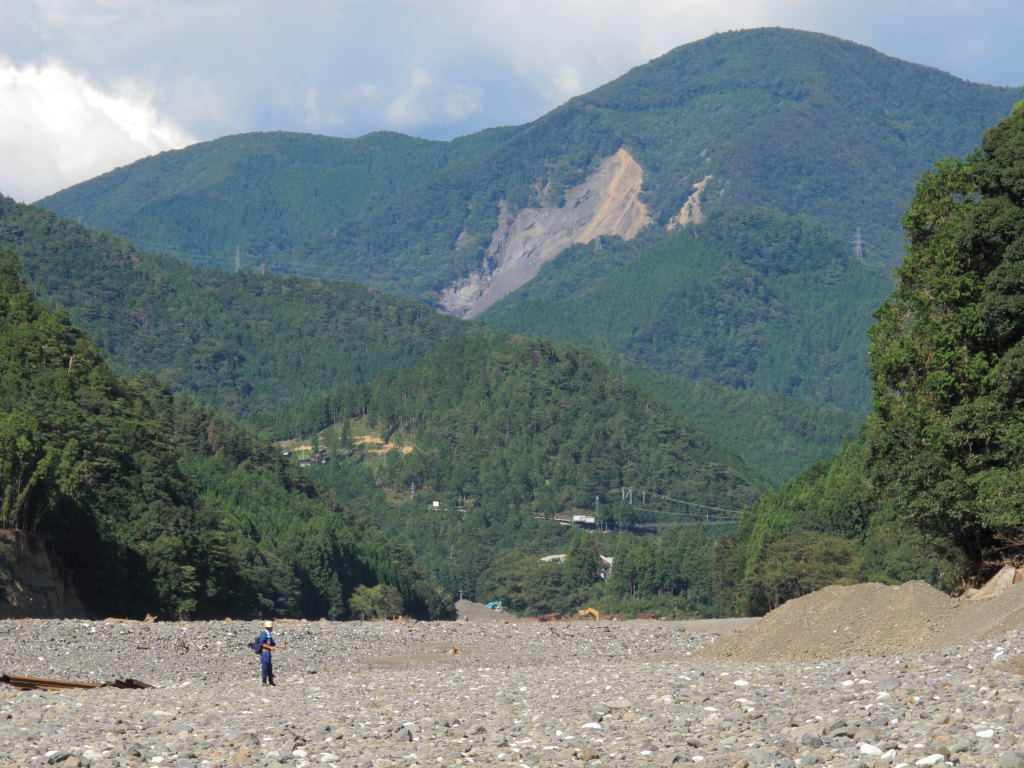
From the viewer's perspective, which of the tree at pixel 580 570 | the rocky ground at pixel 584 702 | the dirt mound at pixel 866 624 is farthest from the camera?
the tree at pixel 580 570

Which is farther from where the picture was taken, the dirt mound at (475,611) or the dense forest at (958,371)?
the dirt mound at (475,611)

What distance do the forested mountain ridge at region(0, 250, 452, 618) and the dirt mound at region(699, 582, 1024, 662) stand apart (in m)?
34.4

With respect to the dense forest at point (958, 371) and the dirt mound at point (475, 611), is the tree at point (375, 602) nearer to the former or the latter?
the dirt mound at point (475, 611)

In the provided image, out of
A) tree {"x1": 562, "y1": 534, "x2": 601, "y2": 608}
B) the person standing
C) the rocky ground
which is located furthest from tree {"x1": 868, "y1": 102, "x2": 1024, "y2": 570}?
tree {"x1": 562, "y1": 534, "x2": 601, "y2": 608}

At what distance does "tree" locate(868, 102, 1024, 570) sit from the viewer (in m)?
37.1

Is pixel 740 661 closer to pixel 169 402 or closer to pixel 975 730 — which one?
pixel 975 730

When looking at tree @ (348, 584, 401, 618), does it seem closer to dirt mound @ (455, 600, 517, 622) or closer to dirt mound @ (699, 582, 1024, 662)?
dirt mound @ (455, 600, 517, 622)

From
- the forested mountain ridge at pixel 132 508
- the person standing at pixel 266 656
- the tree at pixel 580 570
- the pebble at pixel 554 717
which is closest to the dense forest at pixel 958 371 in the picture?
the pebble at pixel 554 717

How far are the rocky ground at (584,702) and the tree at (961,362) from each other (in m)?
3.53

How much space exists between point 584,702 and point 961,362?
18.3 meters

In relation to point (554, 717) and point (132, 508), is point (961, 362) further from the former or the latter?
point (132, 508)

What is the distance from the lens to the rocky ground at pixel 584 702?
Answer: 64.7 ft

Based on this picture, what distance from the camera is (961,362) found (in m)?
39.2

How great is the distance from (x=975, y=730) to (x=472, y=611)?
145990 millimetres
